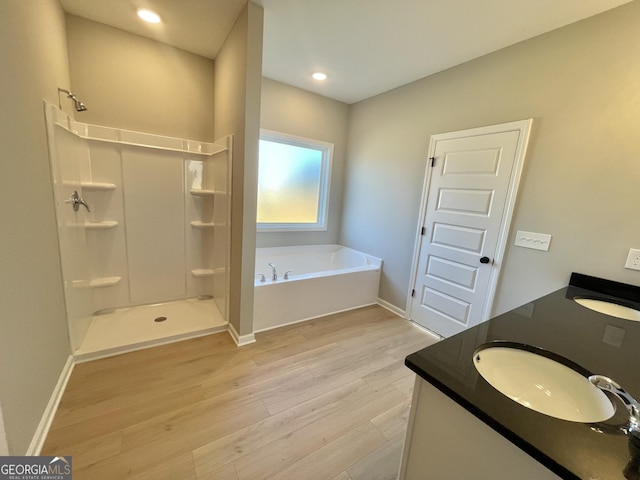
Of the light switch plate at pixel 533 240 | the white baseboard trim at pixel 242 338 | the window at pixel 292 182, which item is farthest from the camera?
the window at pixel 292 182

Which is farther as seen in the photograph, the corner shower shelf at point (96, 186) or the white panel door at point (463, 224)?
the corner shower shelf at point (96, 186)

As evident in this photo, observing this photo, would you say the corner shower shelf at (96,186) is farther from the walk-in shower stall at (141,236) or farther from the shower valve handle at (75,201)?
the shower valve handle at (75,201)

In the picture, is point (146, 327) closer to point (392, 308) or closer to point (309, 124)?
point (392, 308)

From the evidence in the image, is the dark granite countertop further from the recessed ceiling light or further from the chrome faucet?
the recessed ceiling light

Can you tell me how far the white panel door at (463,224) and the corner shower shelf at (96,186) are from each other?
3153 millimetres

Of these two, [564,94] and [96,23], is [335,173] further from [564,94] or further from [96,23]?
[96,23]

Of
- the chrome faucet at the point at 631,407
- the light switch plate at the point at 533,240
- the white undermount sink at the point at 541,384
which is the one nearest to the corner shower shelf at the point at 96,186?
the white undermount sink at the point at 541,384

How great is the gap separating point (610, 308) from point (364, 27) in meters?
2.57

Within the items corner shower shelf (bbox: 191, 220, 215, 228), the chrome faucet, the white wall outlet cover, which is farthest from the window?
the chrome faucet

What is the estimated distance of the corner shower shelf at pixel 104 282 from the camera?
8.12 ft

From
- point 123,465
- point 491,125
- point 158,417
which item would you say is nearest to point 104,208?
point 158,417

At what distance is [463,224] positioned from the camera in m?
2.45

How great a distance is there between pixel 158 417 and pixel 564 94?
346cm

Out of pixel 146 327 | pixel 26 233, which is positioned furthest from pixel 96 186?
pixel 146 327
